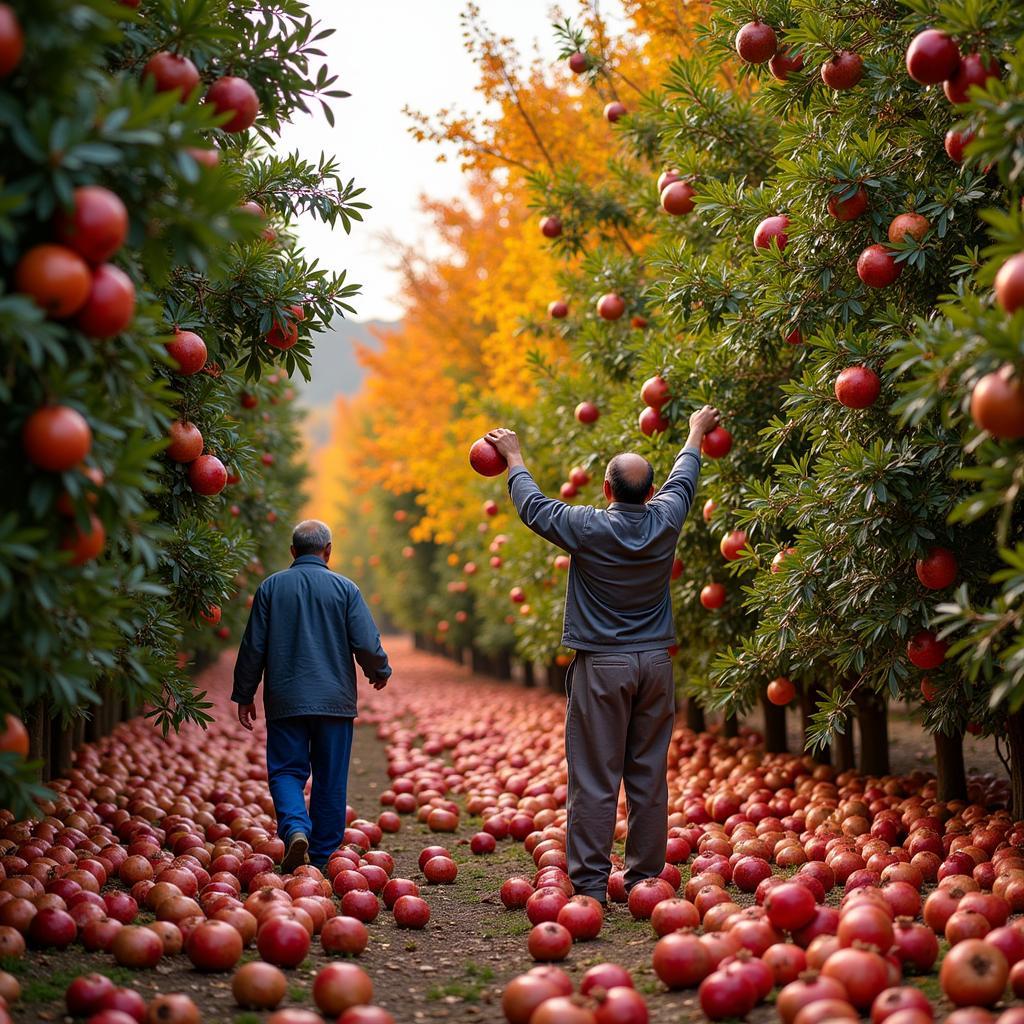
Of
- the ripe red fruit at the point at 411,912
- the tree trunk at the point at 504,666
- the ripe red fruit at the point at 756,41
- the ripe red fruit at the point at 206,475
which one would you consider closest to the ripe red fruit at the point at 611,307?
the ripe red fruit at the point at 756,41

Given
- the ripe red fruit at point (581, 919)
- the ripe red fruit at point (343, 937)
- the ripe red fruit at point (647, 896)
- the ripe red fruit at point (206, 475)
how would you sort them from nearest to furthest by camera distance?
the ripe red fruit at point (343, 937) < the ripe red fruit at point (581, 919) < the ripe red fruit at point (647, 896) < the ripe red fruit at point (206, 475)

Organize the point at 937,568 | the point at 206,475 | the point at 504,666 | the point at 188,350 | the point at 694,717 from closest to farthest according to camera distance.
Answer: the point at 188,350, the point at 937,568, the point at 206,475, the point at 694,717, the point at 504,666

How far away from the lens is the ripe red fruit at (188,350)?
551 centimetres

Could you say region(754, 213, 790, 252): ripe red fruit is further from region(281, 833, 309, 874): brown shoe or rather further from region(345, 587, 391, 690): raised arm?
region(281, 833, 309, 874): brown shoe

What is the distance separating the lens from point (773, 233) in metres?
6.62

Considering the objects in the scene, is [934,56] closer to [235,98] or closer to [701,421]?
[701,421]

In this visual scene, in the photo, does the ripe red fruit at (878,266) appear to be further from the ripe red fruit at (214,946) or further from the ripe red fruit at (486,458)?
the ripe red fruit at (214,946)

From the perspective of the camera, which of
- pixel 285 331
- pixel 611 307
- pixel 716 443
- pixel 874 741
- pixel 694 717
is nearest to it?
Answer: pixel 285 331

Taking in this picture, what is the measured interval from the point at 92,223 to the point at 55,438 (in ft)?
2.39

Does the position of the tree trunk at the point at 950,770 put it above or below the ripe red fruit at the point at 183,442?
below

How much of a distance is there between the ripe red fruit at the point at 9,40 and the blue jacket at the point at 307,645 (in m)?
3.95

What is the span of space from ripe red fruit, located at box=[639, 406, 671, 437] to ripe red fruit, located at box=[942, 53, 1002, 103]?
344cm

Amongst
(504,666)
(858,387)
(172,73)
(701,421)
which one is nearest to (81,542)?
(172,73)

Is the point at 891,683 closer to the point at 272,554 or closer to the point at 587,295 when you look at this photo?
the point at 587,295
